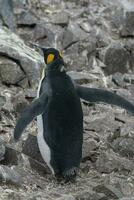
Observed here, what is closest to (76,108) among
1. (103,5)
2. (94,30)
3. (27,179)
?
(27,179)

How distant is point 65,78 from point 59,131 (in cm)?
41

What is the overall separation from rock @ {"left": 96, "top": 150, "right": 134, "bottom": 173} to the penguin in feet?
0.80

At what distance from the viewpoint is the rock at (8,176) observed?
489cm

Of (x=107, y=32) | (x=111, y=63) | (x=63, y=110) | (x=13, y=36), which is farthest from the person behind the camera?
(x=107, y=32)

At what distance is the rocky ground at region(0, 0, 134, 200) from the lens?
5.22 metres

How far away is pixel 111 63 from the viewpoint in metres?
7.68

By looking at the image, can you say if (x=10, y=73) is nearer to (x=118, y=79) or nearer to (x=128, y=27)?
(x=118, y=79)

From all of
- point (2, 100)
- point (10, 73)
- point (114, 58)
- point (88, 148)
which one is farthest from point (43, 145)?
point (114, 58)

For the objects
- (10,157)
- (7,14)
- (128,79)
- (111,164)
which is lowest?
(111,164)

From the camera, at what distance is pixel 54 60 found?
216 inches

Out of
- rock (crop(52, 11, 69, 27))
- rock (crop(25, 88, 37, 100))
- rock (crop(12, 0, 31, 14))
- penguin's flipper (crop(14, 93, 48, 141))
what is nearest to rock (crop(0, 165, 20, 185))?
penguin's flipper (crop(14, 93, 48, 141))

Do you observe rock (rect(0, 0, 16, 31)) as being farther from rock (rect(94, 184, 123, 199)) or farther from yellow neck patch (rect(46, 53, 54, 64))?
rock (rect(94, 184, 123, 199))

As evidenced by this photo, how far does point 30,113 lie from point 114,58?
9.04ft

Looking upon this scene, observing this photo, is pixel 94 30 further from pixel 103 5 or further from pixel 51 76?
pixel 51 76
